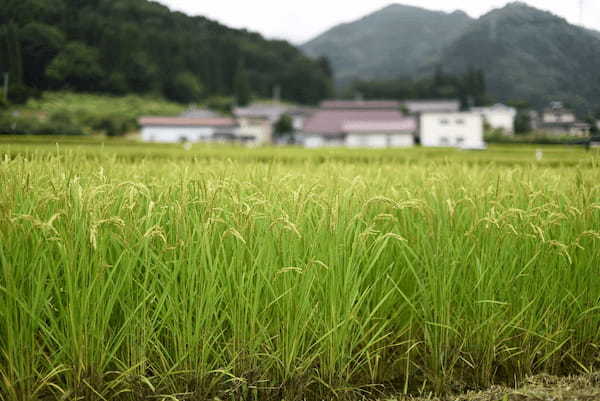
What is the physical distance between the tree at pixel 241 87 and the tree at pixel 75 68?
71.4 meters

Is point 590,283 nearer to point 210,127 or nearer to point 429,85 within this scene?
point 210,127

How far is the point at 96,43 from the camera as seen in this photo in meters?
9.34

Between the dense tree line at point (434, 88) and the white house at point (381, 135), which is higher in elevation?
the dense tree line at point (434, 88)

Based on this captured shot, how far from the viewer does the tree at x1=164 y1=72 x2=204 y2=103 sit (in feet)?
147

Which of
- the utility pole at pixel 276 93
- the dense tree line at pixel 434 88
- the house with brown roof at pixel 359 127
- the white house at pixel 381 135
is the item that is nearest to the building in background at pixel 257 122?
the house with brown roof at pixel 359 127

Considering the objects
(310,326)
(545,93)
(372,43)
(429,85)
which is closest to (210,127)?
(372,43)

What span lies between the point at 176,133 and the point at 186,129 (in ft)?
5.28

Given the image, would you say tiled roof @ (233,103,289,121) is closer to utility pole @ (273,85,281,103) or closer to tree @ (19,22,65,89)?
utility pole @ (273,85,281,103)

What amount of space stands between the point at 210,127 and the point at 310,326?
196 ft

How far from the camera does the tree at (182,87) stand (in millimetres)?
44794

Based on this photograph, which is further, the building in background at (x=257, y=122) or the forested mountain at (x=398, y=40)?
the building in background at (x=257, y=122)

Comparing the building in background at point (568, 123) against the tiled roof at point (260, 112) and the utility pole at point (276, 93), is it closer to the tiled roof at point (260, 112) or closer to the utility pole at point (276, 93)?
the tiled roof at point (260, 112)

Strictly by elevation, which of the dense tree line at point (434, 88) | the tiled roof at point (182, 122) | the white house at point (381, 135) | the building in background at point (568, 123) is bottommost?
the building in background at point (568, 123)

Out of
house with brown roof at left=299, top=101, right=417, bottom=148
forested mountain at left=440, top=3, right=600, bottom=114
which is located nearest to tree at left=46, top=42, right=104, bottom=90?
forested mountain at left=440, top=3, right=600, bottom=114
